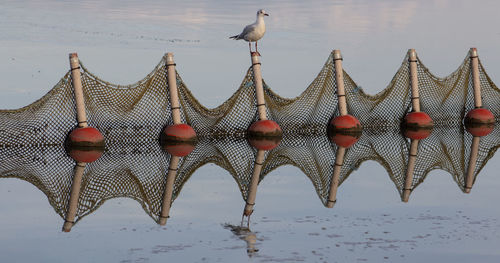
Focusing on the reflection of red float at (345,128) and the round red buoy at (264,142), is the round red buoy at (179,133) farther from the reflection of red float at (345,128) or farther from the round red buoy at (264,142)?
the reflection of red float at (345,128)

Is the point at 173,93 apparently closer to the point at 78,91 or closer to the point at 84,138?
the point at 78,91

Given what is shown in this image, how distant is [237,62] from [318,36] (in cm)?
818

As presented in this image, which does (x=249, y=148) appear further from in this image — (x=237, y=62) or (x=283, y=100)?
(x=237, y=62)

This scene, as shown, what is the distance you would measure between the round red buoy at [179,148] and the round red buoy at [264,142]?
3.60 ft

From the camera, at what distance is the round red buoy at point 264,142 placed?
1997 centimetres

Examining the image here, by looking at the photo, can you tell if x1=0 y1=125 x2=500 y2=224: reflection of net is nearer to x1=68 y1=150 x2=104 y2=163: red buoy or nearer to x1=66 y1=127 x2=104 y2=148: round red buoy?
x1=68 y1=150 x2=104 y2=163: red buoy

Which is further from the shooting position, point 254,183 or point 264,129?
point 264,129

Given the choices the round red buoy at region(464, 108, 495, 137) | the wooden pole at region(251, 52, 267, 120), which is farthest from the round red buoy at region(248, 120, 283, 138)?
the round red buoy at region(464, 108, 495, 137)

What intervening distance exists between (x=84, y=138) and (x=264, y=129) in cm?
331

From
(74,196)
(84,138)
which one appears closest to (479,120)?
(84,138)

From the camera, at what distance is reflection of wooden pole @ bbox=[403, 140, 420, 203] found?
54.7 ft

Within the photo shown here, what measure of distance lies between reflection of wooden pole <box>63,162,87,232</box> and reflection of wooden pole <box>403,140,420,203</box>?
4435mm

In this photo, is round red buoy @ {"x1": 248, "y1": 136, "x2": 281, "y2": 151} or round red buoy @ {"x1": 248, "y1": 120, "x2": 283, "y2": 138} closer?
round red buoy @ {"x1": 248, "y1": 136, "x2": 281, "y2": 151}

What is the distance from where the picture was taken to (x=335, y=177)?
17688mm
